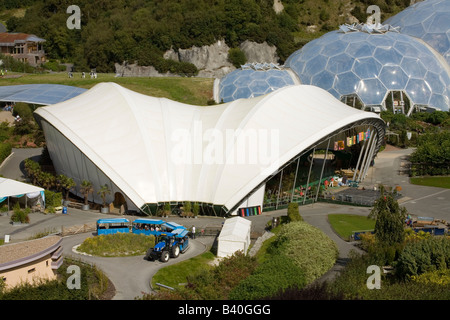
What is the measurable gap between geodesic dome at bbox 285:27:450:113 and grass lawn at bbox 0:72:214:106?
1246 cm

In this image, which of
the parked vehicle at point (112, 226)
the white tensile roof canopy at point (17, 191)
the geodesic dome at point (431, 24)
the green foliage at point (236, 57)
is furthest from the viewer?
the green foliage at point (236, 57)

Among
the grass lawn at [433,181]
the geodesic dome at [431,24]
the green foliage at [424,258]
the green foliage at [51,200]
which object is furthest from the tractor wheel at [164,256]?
the geodesic dome at [431,24]

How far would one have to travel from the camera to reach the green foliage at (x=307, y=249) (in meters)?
28.0

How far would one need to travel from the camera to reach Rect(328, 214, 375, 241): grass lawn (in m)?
35.8

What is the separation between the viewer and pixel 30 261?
24.6m

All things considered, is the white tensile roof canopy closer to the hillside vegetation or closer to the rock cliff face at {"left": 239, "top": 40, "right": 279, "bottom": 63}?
the hillside vegetation

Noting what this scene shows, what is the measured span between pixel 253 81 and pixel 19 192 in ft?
127

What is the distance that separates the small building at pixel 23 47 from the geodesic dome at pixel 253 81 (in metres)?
40.7

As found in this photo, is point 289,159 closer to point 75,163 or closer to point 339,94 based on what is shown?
point 75,163

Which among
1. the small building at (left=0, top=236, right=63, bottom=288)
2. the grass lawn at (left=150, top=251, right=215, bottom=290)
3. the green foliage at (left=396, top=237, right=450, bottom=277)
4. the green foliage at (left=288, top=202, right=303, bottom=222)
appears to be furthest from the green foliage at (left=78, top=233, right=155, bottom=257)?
the green foliage at (left=396, top=237, right=450, bottom=277)

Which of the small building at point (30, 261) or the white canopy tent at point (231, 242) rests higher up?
the small building at point (30, 261)

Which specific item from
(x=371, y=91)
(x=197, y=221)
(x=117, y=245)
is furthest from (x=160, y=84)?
(x=117, y=245)

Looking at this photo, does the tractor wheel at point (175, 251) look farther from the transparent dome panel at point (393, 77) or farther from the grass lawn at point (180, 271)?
the transparent dome panel at point (393, 77)

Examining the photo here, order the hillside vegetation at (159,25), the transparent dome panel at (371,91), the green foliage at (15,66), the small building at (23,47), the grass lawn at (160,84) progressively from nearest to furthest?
the transparent dome panel at (371,91) → the grass lawn at (160,84) → the green foliage at (15,66) → the hillside vegetation at (159,25) → the small building at (23,47)
